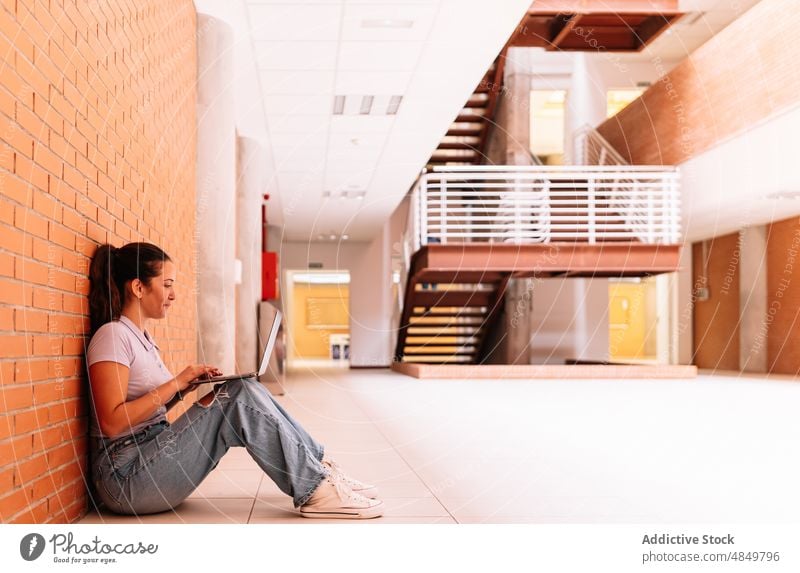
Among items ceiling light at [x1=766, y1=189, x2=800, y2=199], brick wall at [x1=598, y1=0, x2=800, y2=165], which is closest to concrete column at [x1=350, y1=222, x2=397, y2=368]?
brick wall at [x1=598, y1=0, x2=800, y2=165]

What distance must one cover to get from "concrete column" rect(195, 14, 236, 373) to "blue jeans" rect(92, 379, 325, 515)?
320 cm

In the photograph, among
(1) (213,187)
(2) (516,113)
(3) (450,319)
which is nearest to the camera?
(1) (213,187)

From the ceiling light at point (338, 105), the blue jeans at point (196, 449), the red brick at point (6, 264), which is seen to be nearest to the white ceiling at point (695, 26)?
the ceiling light at point (338, 105)

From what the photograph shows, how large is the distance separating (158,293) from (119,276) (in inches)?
6.4

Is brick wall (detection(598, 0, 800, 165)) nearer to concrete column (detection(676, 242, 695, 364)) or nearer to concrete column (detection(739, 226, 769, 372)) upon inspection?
concrete column (detection(739, 226, 769, 372))

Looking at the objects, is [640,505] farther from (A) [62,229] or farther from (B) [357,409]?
(B) [357,409]

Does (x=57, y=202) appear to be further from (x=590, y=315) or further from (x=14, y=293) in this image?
(x=590, y=315)

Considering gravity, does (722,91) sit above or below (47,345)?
above

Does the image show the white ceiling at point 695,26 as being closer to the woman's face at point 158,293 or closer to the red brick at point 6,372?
the woman's face at point 158,293

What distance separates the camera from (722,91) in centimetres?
1090

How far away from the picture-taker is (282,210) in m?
13.8

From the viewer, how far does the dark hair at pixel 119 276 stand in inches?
113

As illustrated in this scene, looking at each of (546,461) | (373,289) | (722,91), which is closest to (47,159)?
(546,461)

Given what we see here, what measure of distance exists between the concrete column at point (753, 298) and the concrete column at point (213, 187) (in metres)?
9.86
